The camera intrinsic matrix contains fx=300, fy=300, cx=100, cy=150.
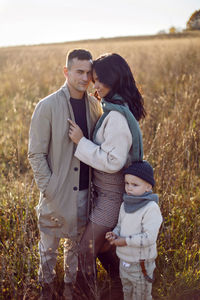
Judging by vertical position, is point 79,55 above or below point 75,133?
above

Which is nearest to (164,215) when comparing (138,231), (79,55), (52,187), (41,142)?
(138,231)

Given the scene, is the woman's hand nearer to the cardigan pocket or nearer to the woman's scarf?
the woman's scarf

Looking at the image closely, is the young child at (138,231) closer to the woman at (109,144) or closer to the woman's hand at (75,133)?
the woman at (109,144)

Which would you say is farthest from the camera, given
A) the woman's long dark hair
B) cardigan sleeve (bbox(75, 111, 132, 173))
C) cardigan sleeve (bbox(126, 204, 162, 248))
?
the woman's long dark hair

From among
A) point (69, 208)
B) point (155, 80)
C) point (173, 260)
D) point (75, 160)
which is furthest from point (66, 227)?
point (155, 80)

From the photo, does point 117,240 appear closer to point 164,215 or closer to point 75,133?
point 75,133

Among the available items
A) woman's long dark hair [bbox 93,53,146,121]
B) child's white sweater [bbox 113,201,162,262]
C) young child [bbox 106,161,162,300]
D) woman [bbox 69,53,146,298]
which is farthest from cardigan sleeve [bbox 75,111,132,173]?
child's white sweater [bbox 113,201,162,262]

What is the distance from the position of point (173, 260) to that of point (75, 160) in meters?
1.26

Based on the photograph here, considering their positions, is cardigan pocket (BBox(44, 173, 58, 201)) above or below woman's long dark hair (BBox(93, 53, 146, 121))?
below

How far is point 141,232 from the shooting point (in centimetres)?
193

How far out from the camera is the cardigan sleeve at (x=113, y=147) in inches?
78.9

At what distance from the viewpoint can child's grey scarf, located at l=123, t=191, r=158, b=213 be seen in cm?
194

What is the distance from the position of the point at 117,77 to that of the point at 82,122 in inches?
19.1

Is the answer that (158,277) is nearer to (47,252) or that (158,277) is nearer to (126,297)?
(126,297)
